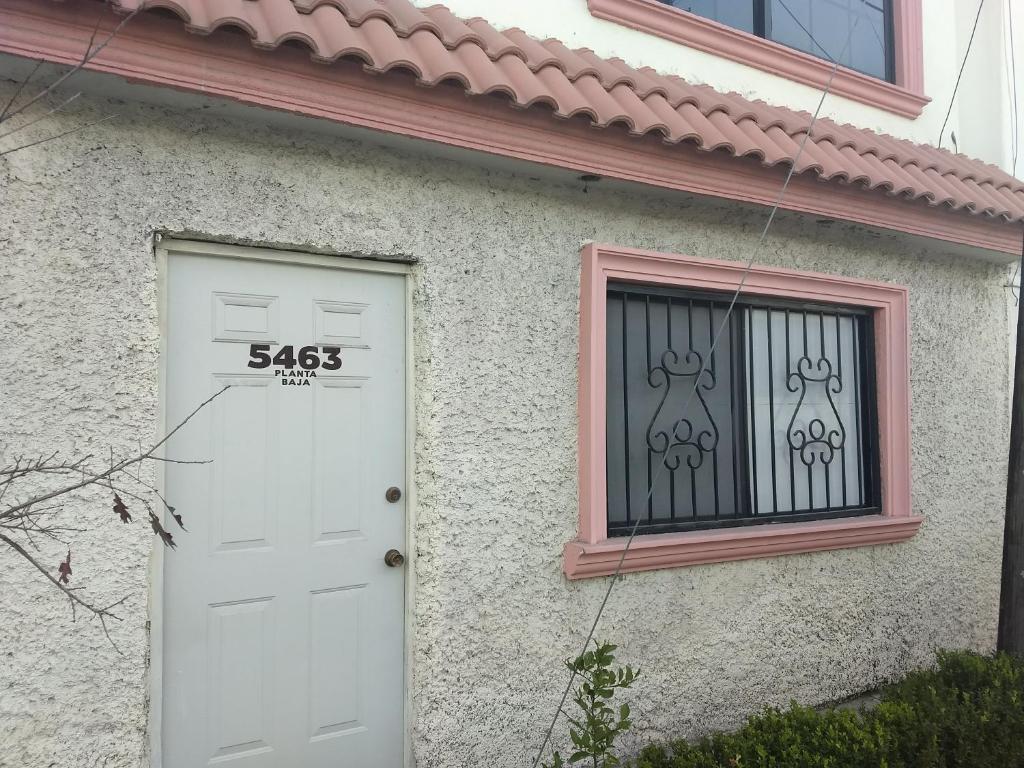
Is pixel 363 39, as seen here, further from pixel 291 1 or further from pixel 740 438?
pixel 740 438

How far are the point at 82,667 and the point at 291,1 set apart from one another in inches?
101

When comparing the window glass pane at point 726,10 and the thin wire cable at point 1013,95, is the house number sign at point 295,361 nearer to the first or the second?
the window glass pane at point 726,10

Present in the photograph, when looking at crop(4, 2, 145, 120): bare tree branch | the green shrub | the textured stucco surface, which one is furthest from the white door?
the green shrub

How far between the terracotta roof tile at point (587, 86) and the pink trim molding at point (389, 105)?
9cm

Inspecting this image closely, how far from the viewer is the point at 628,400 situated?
4.16 m

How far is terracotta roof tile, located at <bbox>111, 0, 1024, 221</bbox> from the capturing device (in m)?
2.88

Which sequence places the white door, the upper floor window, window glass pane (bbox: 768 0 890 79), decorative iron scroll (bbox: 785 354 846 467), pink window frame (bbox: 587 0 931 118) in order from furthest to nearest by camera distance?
1. window glass pane (bbox: 768 0 890 79)
2. the upper floor window
3. decorative iron scroll (bbox: 785 354 846 467)
4. pink window frame (bbox: 587 0 931 118)
5. the white door

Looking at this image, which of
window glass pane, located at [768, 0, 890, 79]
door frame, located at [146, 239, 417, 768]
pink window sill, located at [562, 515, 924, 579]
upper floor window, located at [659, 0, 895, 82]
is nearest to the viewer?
door frame, located at [146, 239, 417, 768]

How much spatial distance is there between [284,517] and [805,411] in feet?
10.5

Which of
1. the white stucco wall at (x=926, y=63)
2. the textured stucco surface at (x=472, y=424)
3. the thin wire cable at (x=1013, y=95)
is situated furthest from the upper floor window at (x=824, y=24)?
the textured stucco surface at (x=472, y=424)

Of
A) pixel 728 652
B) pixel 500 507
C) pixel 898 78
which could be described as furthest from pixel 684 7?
pixel 728 652

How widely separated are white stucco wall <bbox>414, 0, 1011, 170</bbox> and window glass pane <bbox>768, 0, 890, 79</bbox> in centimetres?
36

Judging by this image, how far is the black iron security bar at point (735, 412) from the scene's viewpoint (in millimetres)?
4152

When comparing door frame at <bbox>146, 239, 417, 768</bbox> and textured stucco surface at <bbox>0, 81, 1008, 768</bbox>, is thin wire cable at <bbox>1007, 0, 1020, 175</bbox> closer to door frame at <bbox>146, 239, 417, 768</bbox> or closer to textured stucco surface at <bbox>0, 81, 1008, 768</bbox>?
textured stucco surface at <bbox>0, 81, 1008, 768</bbox>
